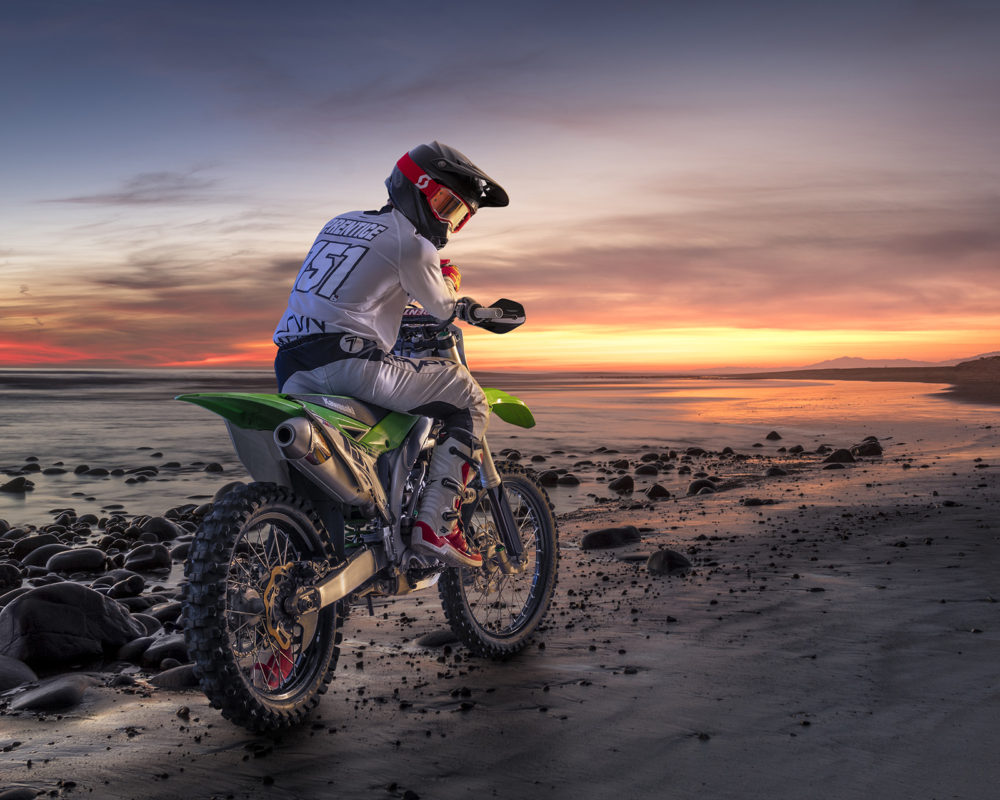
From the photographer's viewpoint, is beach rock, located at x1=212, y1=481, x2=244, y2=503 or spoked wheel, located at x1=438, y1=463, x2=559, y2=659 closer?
beach rock, located at x1=212, y1=481, x2=244, y2=503

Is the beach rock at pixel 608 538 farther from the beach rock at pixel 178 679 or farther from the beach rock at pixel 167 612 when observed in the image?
the beach rock at pixel 178 679

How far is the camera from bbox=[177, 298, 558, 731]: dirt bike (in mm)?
3957

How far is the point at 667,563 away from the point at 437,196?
160 inches

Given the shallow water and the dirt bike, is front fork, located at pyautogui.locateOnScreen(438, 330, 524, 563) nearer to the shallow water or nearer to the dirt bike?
the dirt bike

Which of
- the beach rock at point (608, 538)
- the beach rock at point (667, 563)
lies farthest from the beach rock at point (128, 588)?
the beach rock at point (667, 563)

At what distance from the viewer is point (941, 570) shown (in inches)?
271

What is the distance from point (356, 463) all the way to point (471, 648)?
5.60 feet

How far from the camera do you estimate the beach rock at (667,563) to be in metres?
7.58

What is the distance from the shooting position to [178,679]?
5.12 meters

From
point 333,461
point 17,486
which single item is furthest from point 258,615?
point 17,486

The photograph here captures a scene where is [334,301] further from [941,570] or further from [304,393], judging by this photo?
[941,570]

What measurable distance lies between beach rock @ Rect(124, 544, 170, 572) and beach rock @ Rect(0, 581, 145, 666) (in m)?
2.86

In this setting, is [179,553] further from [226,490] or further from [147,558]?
[226,490]

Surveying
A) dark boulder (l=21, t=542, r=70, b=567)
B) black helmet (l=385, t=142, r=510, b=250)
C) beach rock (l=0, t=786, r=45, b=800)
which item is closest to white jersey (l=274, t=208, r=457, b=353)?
black helmet (l=385, t=142, r=510, b=250)
